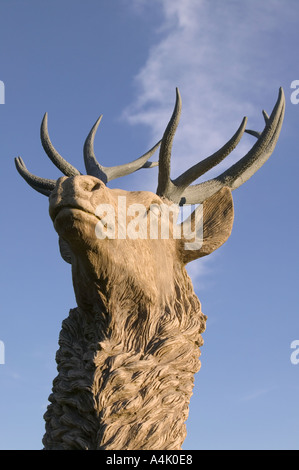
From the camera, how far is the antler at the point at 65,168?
564cm

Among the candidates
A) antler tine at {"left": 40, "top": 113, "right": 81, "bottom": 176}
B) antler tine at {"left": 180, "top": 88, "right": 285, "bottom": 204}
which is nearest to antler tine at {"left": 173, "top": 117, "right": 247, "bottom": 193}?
antler tine at {"left": 180, "top": 88, "right": 285, "bottom": 204}

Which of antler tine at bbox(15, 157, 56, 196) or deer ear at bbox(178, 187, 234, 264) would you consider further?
antler tine at bbox(15, 157, 56, 196)

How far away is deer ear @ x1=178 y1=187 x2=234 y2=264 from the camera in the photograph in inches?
197

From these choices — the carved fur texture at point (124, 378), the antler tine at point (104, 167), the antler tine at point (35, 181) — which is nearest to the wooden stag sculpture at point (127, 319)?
the carved fur texture at point (124, 378)

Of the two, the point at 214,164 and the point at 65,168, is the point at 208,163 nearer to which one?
the point at 214,164

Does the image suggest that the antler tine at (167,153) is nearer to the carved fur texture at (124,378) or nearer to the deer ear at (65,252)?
the deer ear at (65,252)

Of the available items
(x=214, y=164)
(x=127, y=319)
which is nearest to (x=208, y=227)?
(x=214, y=164)

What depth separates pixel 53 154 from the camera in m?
5.64

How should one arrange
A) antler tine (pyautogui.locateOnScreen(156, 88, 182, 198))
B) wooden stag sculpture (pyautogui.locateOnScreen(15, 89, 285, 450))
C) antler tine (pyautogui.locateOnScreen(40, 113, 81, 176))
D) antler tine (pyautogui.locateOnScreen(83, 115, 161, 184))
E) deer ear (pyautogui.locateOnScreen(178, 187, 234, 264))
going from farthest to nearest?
1. antler tine (pyautogui.locateOnScreen(83, 115, 161, 184))
2. antler tine (pyautogui.locateOnScreen(40, 113, 81, 176))
3. deer ear (pyautogui.locateOnScreen(178, 187, 234, 264))
4. antler tine (pyautogui.locateOnScreen(156, 88, 182, 198))
5. wooden stag sculpture (pyautogui.locateOnScreen(15, 89, 285, 450))

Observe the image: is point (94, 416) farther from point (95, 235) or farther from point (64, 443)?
point (95, 235)

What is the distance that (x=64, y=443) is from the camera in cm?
419

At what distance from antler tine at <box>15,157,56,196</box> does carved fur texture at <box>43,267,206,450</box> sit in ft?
4.60

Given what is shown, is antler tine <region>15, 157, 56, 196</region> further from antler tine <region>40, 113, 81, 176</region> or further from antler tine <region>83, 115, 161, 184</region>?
antler tine <region>83, 115, 161, 184</region>

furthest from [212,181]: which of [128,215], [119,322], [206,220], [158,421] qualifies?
[158,421]
